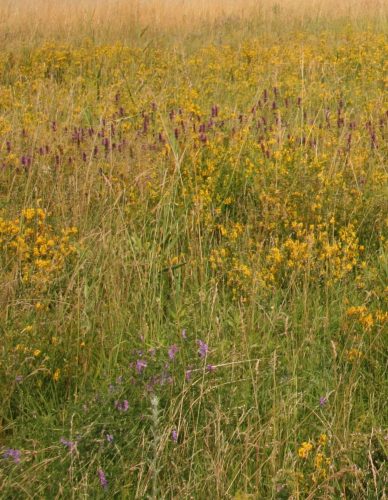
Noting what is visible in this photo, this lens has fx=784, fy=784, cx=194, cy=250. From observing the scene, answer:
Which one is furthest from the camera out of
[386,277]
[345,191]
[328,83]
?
[328,83]

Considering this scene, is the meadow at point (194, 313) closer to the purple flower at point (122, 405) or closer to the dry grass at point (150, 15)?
the purple flower at point (122, 405)

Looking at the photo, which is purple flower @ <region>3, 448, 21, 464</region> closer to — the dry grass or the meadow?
the meadow

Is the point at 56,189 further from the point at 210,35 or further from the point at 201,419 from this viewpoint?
the point at 210,35

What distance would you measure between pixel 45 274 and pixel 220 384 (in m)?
0.89

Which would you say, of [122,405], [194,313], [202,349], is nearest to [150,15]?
[194,313]

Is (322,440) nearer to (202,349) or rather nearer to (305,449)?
(305,449)

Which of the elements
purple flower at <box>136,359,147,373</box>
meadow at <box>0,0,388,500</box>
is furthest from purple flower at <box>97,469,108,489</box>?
purple flower at <box>136,359,147,373</box>

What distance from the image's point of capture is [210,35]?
10.3 metres

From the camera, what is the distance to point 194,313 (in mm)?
2594

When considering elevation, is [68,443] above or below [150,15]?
above

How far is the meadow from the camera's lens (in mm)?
1969

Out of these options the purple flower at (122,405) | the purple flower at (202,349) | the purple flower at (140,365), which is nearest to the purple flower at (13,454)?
the purple flower at (122,405)

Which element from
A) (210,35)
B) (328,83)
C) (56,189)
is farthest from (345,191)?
(210,35)

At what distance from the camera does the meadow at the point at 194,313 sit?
1.97 metres
